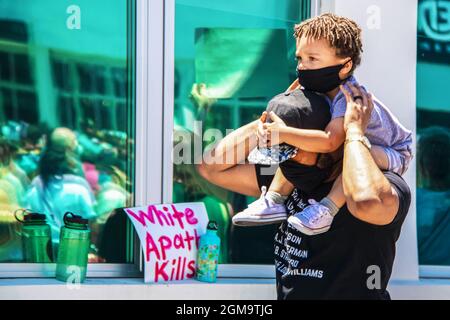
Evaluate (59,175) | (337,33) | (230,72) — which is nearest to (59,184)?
(59,175)

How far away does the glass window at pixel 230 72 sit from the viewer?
4.71m

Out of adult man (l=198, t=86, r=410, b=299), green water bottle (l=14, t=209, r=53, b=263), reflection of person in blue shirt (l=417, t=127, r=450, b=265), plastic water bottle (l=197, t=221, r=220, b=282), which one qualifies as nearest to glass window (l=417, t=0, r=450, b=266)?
reflection of person in blue shirt (l=417, t=127, r=450, b=265)

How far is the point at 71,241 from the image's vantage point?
441 cm

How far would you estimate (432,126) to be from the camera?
4965 millimetres

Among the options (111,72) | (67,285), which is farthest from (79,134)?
(67,285)

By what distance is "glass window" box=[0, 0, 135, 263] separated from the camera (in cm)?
449

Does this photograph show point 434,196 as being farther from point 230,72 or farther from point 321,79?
point 321,79

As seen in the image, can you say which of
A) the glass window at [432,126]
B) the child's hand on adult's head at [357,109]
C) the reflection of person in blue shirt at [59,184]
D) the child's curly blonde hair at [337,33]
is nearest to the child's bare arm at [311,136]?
the child's hand on adult's head at [357,109]

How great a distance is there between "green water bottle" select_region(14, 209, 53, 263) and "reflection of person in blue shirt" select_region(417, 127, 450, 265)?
2.13 m

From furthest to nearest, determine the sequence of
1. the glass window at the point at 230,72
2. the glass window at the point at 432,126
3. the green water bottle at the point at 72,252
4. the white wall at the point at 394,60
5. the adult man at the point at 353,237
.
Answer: the glass window at the point at 432,126 < the glass window at the point at 230,72 < the white wall at the point at 394,60 < the green water bottle at the point at 72,252 < the adult man at the point at 353,237

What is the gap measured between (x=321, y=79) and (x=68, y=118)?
1.84 m

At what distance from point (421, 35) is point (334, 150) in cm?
198

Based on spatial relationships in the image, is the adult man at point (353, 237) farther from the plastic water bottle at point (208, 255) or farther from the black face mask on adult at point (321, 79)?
the plastic water bottle at point (208, 255)
